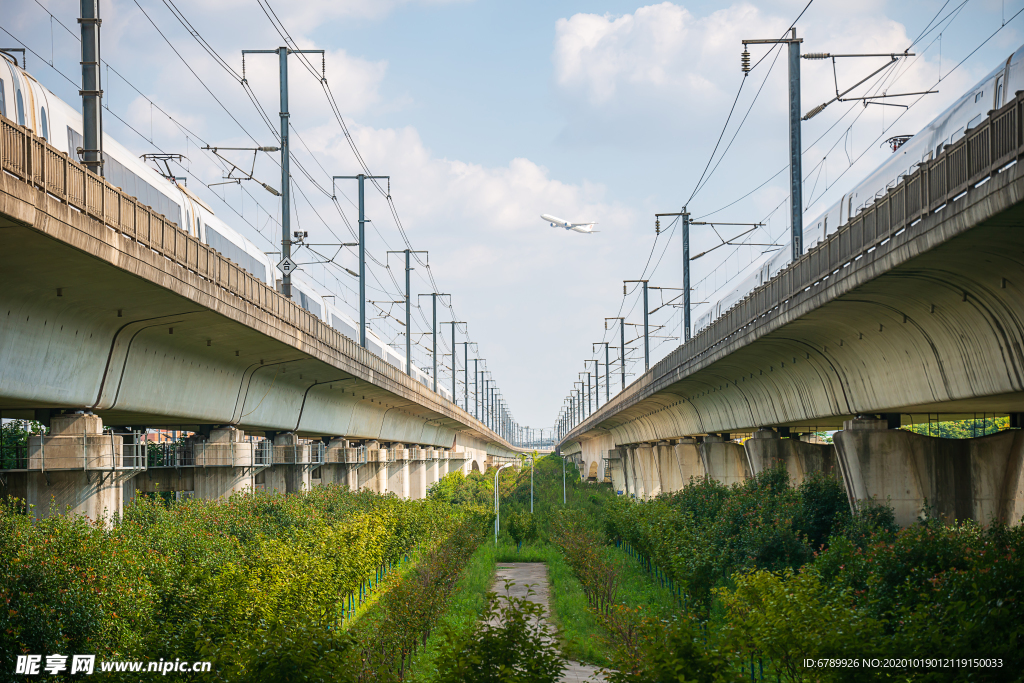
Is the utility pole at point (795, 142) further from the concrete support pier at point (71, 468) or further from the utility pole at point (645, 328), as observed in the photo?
the utility pole at point (645, 328)

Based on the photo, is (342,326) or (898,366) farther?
(342,326)

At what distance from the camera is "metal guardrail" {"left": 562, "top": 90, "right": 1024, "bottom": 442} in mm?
10398

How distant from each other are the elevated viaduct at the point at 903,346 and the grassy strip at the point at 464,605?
9067mm

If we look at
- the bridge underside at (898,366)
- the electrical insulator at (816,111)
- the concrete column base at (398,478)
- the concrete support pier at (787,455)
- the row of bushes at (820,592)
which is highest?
the electrical insulator at (816,111)

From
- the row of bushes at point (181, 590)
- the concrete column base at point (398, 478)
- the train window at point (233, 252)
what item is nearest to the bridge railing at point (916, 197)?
the row of bushes at point (181, 590)

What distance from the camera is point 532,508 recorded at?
180 feet

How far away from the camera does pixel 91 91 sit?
1573cm

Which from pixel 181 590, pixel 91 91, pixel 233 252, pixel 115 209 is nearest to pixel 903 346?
pixel 181 590

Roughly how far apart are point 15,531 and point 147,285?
454 cm

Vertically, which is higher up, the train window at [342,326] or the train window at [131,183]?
the train window at [131,183]

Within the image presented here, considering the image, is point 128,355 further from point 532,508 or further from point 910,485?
point 532,508

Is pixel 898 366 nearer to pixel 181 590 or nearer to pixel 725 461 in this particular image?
pixel 181 590

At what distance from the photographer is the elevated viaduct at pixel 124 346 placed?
39.6 ft

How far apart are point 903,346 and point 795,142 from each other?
313 inches
